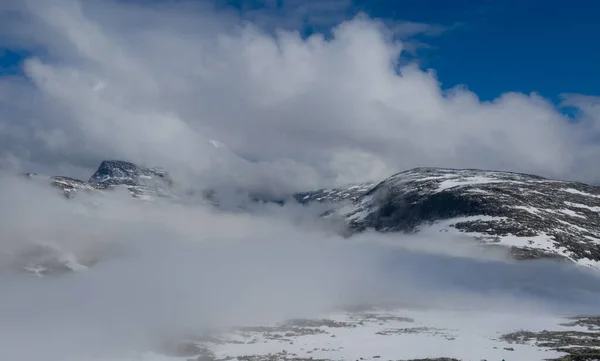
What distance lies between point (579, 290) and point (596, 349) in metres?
59.3

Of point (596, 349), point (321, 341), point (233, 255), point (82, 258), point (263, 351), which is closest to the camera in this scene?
point (596, 349)

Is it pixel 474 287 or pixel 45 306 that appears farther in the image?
pixel 474 287

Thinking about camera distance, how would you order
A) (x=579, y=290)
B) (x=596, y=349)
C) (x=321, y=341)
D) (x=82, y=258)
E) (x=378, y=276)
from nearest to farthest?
(x=596, y=349), (x=321, y=341), (x=579, y=290), (x=378, y=276), (x=82, y=258)

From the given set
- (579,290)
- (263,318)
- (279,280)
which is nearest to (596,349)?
(263,318)

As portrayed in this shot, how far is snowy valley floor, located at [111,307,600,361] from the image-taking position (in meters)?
56.3

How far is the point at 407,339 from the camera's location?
217 feet

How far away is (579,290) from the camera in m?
108

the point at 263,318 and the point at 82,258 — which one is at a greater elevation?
the point at 82,258

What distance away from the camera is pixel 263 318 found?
8556 cm

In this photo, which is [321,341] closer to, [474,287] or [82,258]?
[474,287]

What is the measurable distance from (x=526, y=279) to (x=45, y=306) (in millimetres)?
91487

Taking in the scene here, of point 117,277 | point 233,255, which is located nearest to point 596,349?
point 117,277

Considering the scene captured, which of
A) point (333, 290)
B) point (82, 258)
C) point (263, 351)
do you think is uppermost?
point (82, 258)

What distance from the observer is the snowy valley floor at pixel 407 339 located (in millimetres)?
56272
